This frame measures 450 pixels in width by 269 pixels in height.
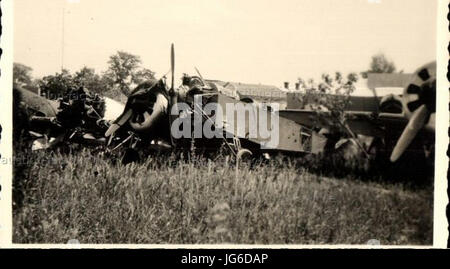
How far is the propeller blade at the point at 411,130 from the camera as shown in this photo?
5.88 m

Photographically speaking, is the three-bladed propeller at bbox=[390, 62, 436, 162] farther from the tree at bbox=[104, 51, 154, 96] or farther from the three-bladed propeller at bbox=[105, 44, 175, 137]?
the tree at bbox=[104, 51, 154, 96]

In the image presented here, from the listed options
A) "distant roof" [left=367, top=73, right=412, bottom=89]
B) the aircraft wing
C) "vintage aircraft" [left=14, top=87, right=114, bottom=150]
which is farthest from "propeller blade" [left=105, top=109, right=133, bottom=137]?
"distant roof" [left=367, top=73, right=412, bottom=89]

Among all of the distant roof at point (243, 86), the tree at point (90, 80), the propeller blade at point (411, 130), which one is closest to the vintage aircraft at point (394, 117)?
the propeller blade at point (411, 130)

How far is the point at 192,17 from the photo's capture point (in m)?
5.92

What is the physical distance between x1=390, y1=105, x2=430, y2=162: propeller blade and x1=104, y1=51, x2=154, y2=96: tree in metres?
3.13

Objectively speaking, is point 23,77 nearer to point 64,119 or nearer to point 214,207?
point 64,119

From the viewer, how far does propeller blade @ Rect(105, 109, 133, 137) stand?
21.0ft

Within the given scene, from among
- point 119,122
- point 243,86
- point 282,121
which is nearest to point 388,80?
point 282,121

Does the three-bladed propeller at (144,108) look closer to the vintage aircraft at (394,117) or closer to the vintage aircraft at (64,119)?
the vintage aircraft at (64,119)

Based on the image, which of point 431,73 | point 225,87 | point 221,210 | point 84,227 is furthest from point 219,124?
point 431,73

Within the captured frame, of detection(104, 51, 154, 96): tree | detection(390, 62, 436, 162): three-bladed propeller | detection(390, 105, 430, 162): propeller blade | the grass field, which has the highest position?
detection(104, 51, 154, 96): tree

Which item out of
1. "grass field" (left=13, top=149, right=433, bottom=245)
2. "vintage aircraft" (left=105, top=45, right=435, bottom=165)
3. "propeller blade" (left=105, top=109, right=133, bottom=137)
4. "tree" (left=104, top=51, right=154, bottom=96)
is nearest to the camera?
"grass field" (left=13, top=149, right=433, bottom=245)
